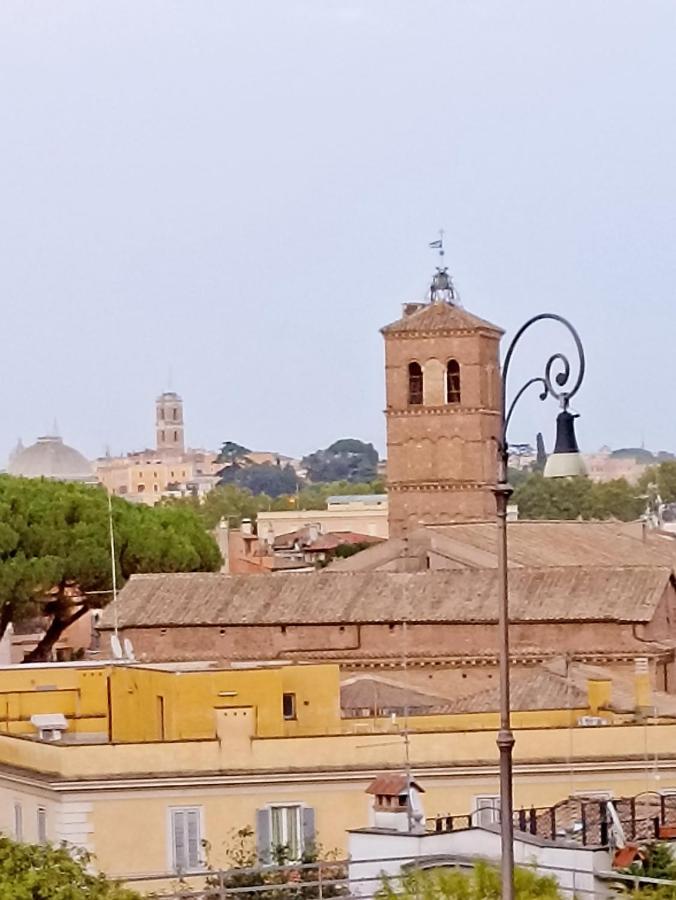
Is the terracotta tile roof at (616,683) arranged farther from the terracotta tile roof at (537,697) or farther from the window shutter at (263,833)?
the window shutter at (263,833)

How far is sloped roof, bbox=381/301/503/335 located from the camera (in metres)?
65.0

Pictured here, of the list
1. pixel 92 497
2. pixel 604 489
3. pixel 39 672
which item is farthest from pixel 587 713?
pixel 604 489

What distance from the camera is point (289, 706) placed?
28.4 meters

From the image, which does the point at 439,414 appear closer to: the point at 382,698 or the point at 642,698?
the point at 382,698

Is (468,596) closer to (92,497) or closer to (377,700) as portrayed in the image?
(377,700)

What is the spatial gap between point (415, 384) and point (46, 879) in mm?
49086

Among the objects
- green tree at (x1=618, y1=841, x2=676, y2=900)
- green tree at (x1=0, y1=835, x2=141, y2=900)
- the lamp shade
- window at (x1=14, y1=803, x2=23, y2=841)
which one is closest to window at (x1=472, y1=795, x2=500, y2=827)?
green tree at (x1=0, y1=835, x2=141, y2=900)

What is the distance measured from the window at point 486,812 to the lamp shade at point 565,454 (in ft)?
20.8

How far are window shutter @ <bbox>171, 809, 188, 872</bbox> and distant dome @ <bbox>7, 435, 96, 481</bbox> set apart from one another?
427 feet

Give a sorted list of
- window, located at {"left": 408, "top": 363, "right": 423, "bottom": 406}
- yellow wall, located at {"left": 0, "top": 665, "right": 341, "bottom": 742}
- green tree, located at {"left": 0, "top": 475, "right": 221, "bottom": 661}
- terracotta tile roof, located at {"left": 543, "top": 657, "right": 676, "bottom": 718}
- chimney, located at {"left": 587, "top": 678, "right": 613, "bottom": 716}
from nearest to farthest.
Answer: yellow wall, located at {"left": 0, "top": 665, "right": 341, "bottom": 742} < chimney, located at {"left": 587, "top": 678, "right": 613, "bottom": 716} < terracotta tile roof, located at {"left": 543, "top": 657, "right": 676, "bottom": 718} < green tree, located at {"left": 0, "top": 475, "right": 221, "bottom": 661} < window, located at {"left": 408, "top": 363, "right": 423, "bottom": 406}

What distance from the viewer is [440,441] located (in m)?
65.9

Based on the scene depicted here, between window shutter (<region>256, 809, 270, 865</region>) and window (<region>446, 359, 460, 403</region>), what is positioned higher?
window (<region>446, 359, 460, 403</region>)

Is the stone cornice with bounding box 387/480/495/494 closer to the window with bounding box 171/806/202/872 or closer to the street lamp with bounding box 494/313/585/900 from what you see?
the window with bounding box 171/806/202/872

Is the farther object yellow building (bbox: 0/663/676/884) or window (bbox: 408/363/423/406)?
window (bbox: 408/363/423/406)
